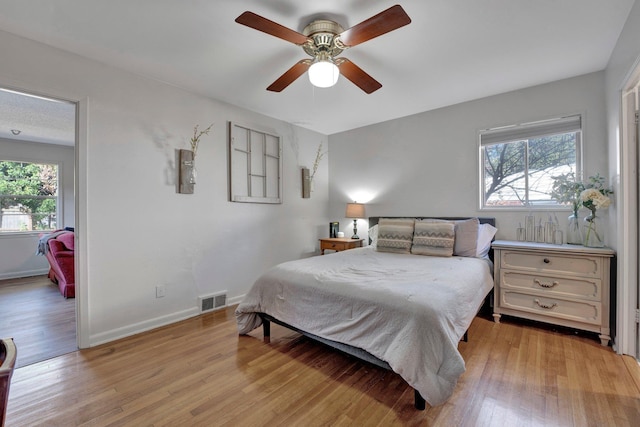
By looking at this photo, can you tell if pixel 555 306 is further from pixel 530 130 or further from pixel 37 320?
pixel 37 320

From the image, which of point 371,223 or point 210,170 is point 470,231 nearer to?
point 371,223

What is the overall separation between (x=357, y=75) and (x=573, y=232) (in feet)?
8.79

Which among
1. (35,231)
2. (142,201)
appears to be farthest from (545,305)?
(35,231)

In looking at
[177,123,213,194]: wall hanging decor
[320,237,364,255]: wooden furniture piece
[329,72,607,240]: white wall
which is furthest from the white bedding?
[177,123,213,194]: wall hanging decor

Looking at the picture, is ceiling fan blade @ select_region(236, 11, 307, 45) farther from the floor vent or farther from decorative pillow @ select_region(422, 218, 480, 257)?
the floor vent

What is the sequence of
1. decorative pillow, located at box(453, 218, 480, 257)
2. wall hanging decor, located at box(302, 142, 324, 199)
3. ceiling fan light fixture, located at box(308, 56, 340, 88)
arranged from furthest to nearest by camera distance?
wall hanging decor, located at box(302, 142, 324, 199)
decorative pillow, located at box(453, 218, 480, 257)
ceiling fan light fixture, located at box(308, 56, 340, 88)

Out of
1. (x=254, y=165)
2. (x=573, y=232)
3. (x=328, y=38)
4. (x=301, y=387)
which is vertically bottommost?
(x=301, y=387)

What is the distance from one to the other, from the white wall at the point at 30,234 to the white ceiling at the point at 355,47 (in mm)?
4358

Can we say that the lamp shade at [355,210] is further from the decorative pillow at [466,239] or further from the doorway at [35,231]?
the doorway at [35,231]

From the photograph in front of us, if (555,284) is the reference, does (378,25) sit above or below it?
above

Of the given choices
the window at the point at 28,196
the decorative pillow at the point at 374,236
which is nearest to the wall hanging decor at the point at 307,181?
the decorative pillow at the point at 374,236

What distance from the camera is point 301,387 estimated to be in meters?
1.83

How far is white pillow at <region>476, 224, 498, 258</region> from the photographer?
294cm

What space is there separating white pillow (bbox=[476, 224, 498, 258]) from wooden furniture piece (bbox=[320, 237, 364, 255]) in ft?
5.54
